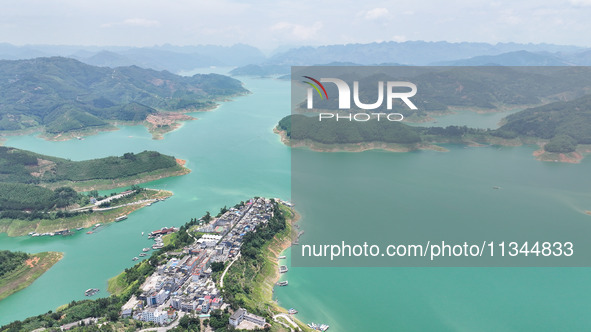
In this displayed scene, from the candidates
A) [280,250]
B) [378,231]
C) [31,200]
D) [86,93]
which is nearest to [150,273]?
[280,250]

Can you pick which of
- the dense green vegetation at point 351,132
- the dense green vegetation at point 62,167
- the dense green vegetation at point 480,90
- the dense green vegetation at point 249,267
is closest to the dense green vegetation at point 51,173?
the dense green vegetation at point 62,167

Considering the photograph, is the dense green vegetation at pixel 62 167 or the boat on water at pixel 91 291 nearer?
the boat on water at pixel 91 291

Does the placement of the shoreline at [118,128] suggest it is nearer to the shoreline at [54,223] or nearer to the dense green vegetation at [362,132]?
the dense green vegetation at [362,132]

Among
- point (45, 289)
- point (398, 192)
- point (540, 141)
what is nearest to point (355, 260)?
point (398, 192)

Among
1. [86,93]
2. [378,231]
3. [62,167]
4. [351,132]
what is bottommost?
[378,231]

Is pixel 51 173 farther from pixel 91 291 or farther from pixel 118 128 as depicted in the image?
pixel 118 128

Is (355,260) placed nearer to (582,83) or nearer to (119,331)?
(119,331)

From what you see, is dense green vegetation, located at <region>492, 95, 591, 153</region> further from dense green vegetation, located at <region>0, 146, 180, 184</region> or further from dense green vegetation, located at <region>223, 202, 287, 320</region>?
dense green vegetation, located at <region>0, 146, 180, 184</region>
